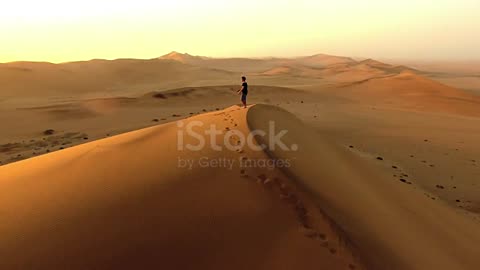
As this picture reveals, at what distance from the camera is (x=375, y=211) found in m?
4.70

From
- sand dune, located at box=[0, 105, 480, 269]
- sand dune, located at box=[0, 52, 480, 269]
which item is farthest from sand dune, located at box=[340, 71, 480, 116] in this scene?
sand dune, located at box=[0, 105, 480, 269]

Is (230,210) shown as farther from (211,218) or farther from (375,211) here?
(375,211)

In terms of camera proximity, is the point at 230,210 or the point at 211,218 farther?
the point at 230,210

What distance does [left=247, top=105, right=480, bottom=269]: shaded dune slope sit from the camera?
12.7 feet

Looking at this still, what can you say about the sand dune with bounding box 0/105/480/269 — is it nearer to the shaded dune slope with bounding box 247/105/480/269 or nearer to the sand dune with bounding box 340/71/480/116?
the shaded dune slope with bounding box 247/105/480/269

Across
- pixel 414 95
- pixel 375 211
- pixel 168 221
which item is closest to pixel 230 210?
pixel 168 221

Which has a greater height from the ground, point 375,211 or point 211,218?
point 211,218

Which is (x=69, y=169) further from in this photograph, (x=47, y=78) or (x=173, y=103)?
(x=47, y=78)

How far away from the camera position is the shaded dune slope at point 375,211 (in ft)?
12.7

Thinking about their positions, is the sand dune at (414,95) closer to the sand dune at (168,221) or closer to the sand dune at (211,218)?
the sand dune at (211,218)

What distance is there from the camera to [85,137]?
44.4ft

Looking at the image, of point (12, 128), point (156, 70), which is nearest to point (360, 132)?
point (12, 128)

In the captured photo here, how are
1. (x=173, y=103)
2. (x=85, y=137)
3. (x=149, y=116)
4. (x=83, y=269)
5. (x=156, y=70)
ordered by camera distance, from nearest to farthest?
(x=83, y=269), (x=85, y=137), (x=149, y=116), (x=173, y=103), (x=156, y=70)

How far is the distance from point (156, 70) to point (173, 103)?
139ft
